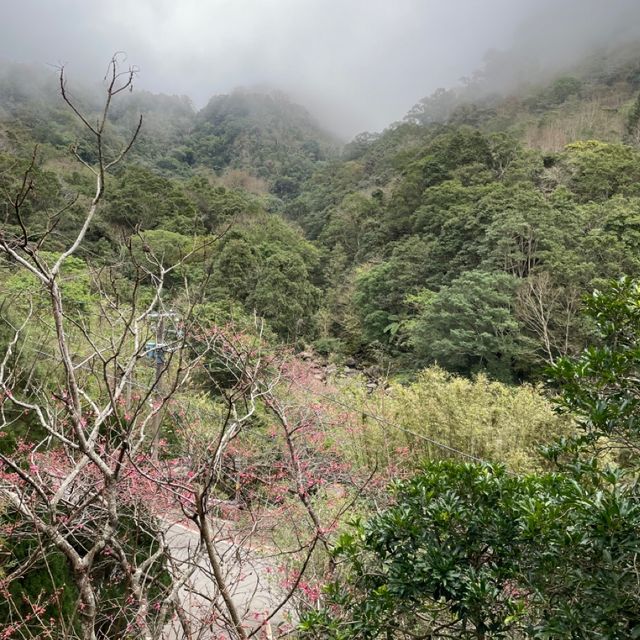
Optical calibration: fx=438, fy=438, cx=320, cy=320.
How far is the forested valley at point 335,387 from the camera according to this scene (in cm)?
163

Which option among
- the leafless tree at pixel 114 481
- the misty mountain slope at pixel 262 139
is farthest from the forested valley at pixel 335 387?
the misty mountain slope at pixel 262 139

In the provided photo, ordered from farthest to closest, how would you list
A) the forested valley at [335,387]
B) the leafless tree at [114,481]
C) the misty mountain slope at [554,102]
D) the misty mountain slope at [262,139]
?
the misty mountain slope at [262,139], the misty mountain slope at [554,102], the forested valley at [335,387], the leafless tree at [114,481]

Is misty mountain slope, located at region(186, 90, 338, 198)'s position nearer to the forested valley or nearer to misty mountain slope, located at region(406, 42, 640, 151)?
the forested valley

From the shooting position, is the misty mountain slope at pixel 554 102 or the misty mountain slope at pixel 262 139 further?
the misty mountain slope at pixel 262 139

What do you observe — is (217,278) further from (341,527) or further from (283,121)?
(283,121)

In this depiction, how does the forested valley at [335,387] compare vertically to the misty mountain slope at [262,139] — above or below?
below

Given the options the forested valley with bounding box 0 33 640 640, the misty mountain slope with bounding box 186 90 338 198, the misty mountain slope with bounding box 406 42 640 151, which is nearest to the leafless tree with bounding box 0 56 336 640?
the forested valley with bounding box 0 33 640 640

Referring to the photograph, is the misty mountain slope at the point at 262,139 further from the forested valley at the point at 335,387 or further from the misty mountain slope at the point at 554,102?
the misty mountain slope at the point at 554,102

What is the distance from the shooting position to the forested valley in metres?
1.63

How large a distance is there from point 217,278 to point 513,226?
345 inches

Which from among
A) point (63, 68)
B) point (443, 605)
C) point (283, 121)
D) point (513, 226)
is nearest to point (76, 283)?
point (63, 68)

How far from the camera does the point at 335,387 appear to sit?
28.1 ft

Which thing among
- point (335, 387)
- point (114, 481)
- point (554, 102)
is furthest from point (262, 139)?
point (114, 481)

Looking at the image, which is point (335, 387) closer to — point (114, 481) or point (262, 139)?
point (114, 481)
